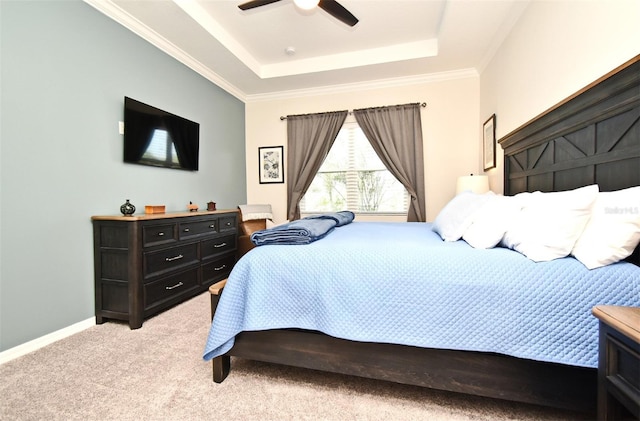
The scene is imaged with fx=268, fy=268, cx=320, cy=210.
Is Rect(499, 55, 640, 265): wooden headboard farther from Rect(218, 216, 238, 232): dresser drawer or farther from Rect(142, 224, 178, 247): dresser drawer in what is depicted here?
Rect(218, 216, 238, 232): dresser drawer

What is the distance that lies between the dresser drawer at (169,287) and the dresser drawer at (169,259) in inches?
3.3

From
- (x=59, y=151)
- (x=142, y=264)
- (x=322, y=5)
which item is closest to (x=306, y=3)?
(x=322, y=5)

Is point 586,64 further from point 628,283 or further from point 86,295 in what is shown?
point 86,295

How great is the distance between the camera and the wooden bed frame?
3.71 ft

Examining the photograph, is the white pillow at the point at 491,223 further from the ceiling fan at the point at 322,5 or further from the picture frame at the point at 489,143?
the ceiling fan at the point at 322,5

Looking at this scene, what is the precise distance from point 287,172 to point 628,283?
3773mm

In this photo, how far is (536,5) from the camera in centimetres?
220

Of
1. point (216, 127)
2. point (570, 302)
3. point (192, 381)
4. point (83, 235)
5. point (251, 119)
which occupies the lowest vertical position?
point (192, 381)

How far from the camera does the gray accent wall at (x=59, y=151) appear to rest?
5.70ft

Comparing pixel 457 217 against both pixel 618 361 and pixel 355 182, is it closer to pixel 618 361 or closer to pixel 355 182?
pixel 618 361

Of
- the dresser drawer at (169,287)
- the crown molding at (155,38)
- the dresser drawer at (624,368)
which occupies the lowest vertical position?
the dresser drawer at (169,287)

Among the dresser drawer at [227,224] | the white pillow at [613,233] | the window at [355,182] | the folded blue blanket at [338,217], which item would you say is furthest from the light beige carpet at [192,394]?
the window at [355,182]

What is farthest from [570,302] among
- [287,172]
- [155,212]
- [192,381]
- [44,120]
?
[287,172]

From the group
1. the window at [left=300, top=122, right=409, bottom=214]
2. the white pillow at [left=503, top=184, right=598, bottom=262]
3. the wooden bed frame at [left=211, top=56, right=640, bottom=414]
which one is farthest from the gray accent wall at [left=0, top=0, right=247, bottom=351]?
the white pillow at [left=503, top=184, right=598, bottom=262]
